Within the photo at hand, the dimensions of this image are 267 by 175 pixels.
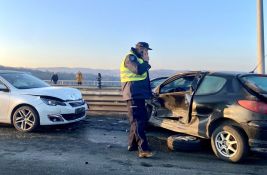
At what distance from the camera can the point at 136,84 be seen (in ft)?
22.6

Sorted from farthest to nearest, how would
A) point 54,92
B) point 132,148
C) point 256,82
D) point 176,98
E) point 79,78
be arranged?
point 79,78
point 54,92
point 176,98
point 132,148
point 256,82

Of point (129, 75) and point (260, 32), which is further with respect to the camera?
point (260, 32)

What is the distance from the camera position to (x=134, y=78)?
6.87m

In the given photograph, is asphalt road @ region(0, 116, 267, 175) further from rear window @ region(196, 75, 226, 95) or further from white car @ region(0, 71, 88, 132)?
rear window @ region(196, 75, 226, 95)

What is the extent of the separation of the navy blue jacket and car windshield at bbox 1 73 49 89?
11.8 feet

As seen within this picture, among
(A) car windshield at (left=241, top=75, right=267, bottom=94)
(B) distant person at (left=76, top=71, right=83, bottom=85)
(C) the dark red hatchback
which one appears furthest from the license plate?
(B) distant person at (left=76, top=71, right=83, bottom=85)

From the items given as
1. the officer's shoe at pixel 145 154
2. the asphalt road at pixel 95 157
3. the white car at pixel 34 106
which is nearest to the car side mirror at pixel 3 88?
the white car at pixel 34 106

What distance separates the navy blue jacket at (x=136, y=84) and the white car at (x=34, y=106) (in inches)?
103

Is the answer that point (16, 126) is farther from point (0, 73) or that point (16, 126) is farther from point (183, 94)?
point (183, 94)

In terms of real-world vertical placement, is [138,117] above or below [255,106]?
below

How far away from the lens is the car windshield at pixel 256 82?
21.5ft

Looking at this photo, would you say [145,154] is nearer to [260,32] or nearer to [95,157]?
[95,157]

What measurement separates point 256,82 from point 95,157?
2.93 metres

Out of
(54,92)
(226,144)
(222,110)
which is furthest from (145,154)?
(54,92)
